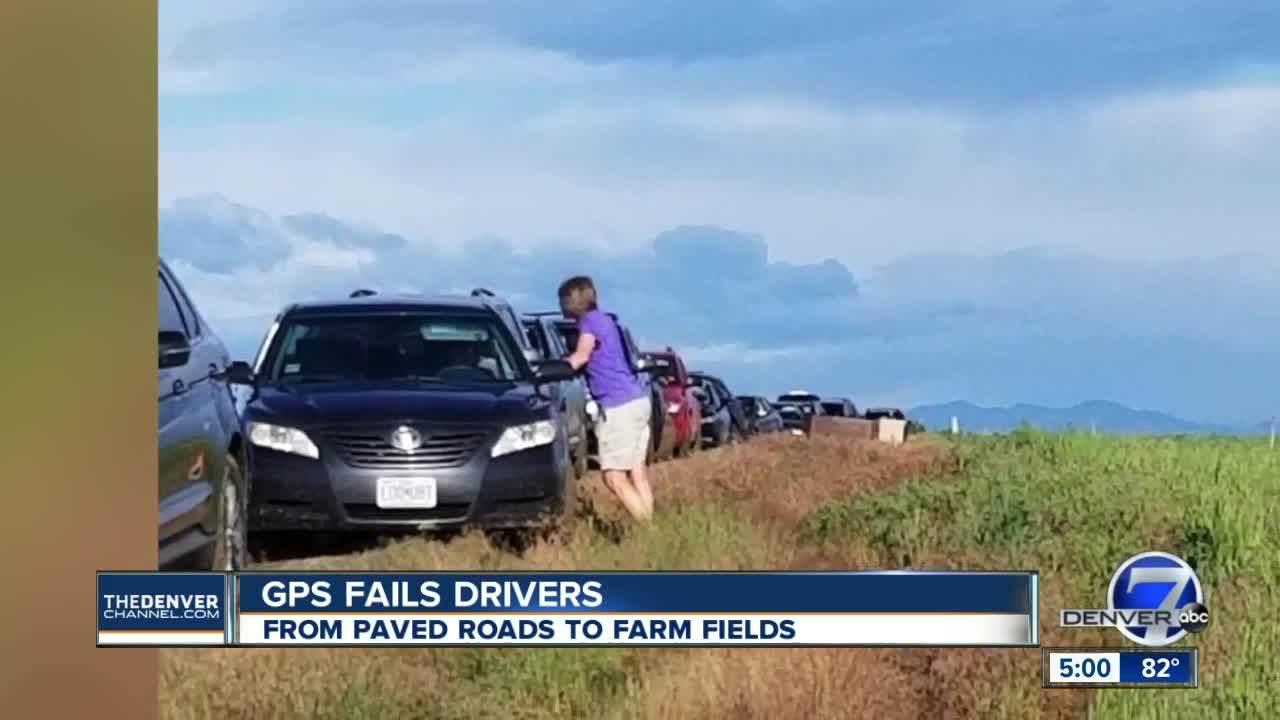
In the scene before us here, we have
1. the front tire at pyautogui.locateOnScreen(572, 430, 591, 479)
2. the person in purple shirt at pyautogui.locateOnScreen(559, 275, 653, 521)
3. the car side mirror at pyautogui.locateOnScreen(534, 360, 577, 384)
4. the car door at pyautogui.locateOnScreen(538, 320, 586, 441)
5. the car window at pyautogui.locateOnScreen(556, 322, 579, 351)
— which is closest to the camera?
the car side mirror at pyautogui.locateOnScreen(534, 360, 577, 384)

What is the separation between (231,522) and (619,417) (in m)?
2.83

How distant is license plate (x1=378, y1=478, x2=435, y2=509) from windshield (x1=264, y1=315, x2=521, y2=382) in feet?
2.62

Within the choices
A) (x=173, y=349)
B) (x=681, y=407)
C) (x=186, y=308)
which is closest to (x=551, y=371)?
(x=186, y=308)

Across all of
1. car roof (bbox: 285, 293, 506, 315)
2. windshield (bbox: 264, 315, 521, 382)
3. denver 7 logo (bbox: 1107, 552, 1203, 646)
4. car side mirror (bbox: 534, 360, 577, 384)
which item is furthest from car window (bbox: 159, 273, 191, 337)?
denver 7 logo (bbox: 1107, 552, 1203, 646)

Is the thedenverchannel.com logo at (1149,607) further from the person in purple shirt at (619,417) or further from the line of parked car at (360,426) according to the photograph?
the person in purple shirt at (619,417)

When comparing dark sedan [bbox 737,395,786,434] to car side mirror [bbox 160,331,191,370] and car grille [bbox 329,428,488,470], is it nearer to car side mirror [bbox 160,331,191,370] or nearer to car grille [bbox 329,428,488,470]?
car grille [bbox 329,428,488,470]

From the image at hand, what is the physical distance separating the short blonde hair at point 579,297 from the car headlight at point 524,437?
4.25ft

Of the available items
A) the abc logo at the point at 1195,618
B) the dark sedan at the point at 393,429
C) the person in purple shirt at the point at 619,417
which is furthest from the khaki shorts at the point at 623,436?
the abc logo at the point at 1195,618

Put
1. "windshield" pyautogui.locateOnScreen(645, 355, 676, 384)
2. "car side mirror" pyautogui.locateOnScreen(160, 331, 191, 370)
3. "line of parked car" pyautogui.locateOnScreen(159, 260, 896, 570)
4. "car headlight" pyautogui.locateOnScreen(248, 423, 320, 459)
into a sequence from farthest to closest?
"windshield" pyautogui.locateOnScreen(645, 355, 676, 384), "car headlight" pyautogui.locateOnScreen(248, 423, 320, 459), "line of parked car" pyautogui.locateOnScreen(159, 260, 896, 570), "car side mirror" pyautogui.locateOnScreen(160, 331, 191, 370)

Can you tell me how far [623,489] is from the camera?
498 inches

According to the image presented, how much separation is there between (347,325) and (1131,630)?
14.0ft

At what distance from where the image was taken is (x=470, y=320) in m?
11.7

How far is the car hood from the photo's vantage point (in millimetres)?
10969

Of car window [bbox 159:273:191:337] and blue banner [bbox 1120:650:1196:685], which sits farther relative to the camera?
car window [bbox 159:273:191:337]
